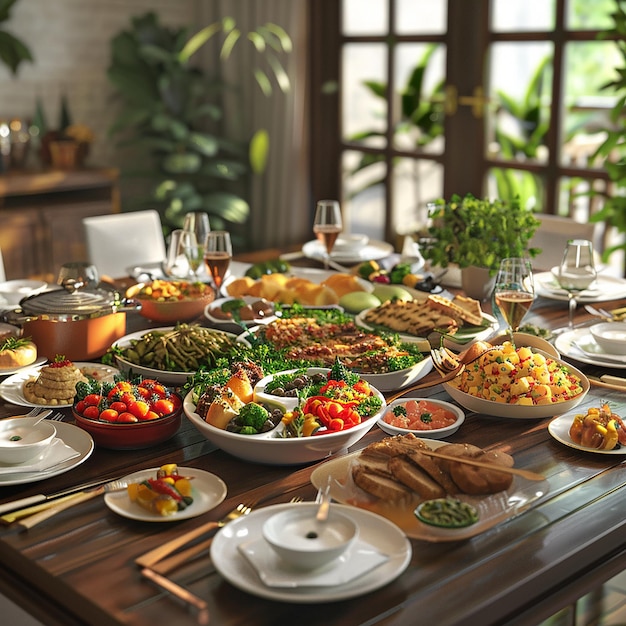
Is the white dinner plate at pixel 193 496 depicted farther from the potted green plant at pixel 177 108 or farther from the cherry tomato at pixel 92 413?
the potted green plant at pixel 177 108

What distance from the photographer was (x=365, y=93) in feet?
17.8

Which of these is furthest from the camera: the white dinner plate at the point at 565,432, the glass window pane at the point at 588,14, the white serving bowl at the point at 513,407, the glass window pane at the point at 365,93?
the glass window pane at the point at 365,93

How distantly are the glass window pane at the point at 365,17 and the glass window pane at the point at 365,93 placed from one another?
0.28ft

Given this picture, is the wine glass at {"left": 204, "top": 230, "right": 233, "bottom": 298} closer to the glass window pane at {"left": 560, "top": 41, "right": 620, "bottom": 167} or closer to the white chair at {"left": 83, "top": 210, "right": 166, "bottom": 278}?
the white chair at {"left": 83, "top": 210, "right": 166, "bottom": 278}

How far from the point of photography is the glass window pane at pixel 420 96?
496 cm

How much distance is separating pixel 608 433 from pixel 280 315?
37.5 inches

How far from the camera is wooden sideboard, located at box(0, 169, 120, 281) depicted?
496 centimetres

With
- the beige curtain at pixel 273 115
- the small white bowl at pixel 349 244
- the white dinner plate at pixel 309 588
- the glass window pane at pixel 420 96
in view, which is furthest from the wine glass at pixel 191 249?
the beige curtain at pixel 273 115

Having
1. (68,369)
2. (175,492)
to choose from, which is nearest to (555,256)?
(68,369)

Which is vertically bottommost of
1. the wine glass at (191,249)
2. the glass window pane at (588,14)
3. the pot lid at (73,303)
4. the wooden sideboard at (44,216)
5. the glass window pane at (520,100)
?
the wooden sideboard at (44,216)

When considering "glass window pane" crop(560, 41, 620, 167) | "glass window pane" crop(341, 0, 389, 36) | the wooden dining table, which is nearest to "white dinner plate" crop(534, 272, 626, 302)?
the wooden dining table

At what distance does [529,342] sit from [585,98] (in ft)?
8.82

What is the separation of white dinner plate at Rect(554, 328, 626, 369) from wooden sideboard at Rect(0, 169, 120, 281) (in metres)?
3.42

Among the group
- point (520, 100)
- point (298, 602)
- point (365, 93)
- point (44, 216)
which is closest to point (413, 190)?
point (365, 93)
